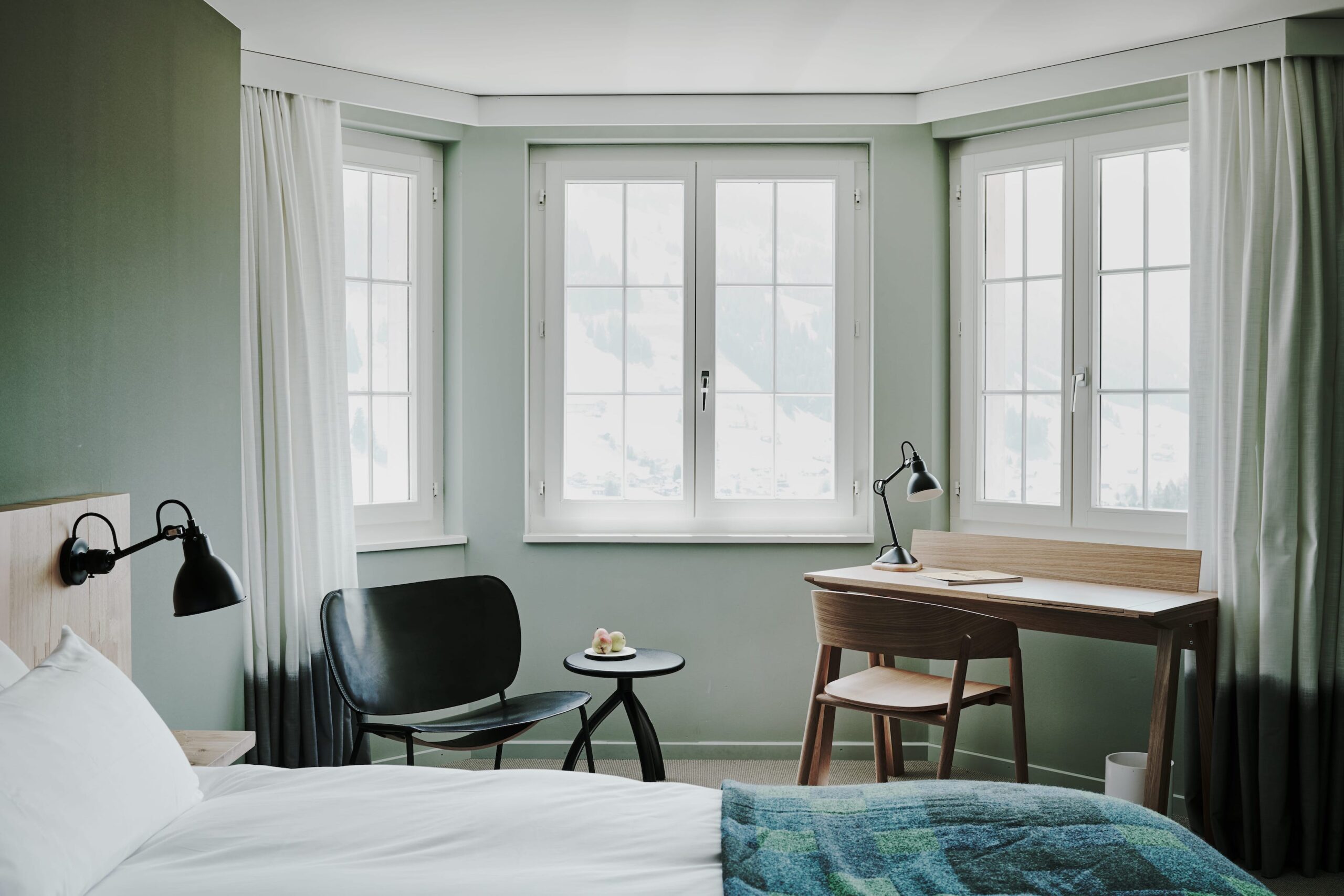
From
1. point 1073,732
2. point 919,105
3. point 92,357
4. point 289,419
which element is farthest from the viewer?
point 919,105

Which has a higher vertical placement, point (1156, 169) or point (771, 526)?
point (1156, 169)

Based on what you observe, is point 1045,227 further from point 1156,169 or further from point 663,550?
point 663,550

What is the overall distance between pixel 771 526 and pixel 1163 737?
1636mm

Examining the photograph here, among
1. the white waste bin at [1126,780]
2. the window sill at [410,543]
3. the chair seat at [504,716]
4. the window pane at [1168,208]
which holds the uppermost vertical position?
the window pane at [1168,208]

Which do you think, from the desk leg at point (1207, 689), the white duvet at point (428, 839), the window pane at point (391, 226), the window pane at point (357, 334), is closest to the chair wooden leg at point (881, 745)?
the desk leg at point (1207, 689)

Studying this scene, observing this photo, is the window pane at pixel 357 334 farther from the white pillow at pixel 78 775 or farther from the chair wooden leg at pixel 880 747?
the chair wooden leg at pixel 880 747

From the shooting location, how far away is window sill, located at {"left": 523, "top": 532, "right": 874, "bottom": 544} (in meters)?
3.94

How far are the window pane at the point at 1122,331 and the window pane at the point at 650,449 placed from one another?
167cm

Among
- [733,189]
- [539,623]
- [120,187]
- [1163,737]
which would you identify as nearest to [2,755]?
[120,187]

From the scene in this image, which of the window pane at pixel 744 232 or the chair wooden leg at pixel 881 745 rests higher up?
the window pane at pixel 744 232

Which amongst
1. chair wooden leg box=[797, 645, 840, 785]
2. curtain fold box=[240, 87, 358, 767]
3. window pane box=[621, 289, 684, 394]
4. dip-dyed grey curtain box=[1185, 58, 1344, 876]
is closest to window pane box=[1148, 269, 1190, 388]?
dip-dyed grey curtain box=[1185, 58, 1344, 876]

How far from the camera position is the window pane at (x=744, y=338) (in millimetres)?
4027

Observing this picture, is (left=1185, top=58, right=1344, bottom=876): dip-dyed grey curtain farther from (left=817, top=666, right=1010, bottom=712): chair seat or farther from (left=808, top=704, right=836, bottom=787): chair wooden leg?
(left=808, top=704, right=836, bottom=787): chair wooden leg

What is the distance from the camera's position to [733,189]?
4047 millimetres
